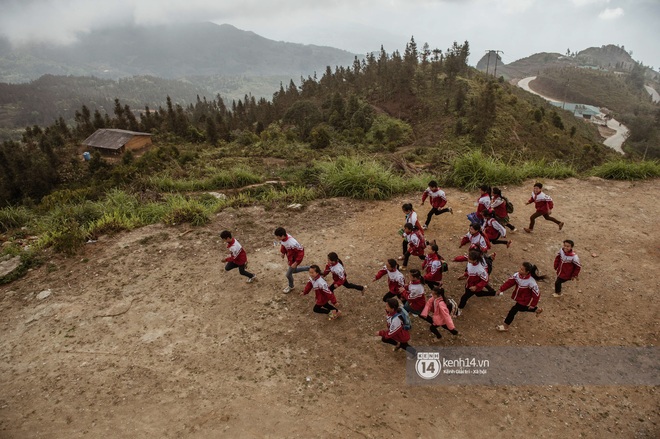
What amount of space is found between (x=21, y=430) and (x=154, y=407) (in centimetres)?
165

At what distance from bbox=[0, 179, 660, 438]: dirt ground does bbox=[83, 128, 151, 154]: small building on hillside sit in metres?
34.9

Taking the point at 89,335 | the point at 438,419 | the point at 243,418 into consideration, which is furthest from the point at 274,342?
the point at 89,335

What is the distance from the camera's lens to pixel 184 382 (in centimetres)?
526

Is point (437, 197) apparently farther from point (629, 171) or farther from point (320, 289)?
Answer: point (629, 171)

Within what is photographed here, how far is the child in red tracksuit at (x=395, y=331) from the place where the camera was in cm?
520

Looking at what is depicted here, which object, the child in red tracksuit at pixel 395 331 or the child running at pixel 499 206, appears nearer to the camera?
the child in red tracksuit at pixel 395 331

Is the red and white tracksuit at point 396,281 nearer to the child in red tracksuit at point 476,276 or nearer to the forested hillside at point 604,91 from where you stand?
the child in red tracksuit at point 476,276

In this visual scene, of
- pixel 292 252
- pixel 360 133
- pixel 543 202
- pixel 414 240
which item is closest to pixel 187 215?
pixel 292 252

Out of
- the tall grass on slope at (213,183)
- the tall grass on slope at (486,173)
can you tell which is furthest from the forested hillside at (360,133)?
the tall grass on slope at (486,173)

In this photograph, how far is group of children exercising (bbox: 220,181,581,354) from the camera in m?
5.46

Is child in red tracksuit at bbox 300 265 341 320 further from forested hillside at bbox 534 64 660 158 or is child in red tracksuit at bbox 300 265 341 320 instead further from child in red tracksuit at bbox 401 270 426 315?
forested hillside at bbox 534 64 660 158

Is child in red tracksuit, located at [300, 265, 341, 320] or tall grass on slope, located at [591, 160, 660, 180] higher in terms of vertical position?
tall grass on slope, located at [591, 160, 660, 180]

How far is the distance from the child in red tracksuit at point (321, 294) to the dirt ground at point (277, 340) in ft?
0.65

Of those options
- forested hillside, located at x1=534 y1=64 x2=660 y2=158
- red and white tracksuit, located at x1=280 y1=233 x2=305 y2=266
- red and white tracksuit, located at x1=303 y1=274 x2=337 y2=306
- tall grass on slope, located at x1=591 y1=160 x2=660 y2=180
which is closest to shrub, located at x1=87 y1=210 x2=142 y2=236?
red and white tracksuit, located at x1=280 y1=233 x2=305 y2=266
